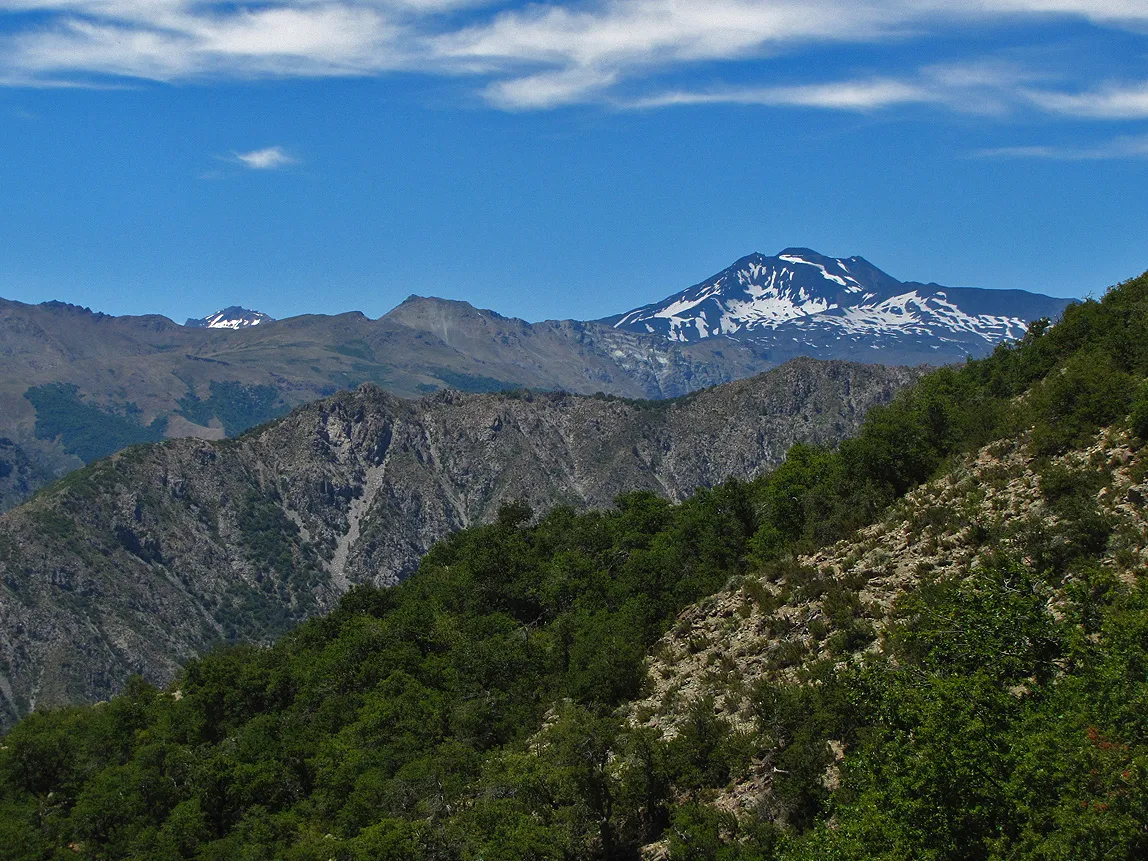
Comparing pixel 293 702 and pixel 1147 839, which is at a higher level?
pixel 1147 839

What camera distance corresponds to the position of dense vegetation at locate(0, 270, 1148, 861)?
2270cm

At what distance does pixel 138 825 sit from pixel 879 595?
146 ft

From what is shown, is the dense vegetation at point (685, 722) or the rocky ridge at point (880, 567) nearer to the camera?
the dense vegetation at point (685, 722)

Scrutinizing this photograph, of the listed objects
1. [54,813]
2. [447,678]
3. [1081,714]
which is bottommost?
[54,813]

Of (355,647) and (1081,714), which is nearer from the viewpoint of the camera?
(1081,714)

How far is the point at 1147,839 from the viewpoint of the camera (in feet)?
66.1

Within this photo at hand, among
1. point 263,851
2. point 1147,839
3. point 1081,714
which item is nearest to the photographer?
point 1147,839

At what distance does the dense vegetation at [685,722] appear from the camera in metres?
22.7

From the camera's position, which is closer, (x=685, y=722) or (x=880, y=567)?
(x=685, y=722)

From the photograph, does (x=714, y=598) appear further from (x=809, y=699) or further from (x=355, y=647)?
(x=355, y=647)

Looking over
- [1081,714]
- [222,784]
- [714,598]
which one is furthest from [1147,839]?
[222,784]

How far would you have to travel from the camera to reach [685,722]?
37.1 meters

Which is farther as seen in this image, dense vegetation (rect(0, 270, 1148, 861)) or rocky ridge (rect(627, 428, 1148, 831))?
rocky ridge (rect(627, 428, 1148, 831))

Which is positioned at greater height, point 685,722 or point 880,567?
point 880,567
